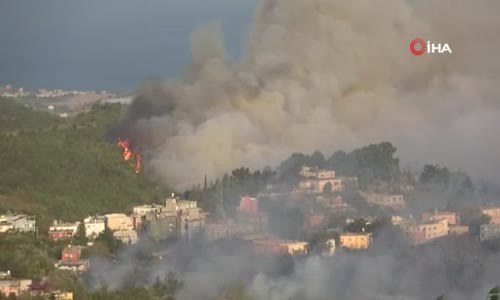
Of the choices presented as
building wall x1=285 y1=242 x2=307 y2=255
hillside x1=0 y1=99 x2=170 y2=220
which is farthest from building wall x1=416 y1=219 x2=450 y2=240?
hillside x1=0 y1=99 x2=170 y2=220

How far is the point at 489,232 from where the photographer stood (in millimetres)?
24359

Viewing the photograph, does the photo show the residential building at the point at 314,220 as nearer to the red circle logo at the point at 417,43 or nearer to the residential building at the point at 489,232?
the residential building at the point at 489,232

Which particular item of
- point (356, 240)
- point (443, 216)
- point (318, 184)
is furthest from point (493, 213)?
point (318, 184)

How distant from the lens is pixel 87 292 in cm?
2209

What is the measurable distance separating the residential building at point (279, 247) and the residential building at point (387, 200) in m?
2.79

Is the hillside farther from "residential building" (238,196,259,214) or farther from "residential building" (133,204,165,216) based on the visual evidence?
"residential building" (238,196,259,214)

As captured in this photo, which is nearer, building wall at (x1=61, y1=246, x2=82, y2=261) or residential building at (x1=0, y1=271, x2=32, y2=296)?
residential building at (x1=0, y1=271, x2=32, y2=296)

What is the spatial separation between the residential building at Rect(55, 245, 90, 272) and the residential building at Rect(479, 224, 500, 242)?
15.4ft

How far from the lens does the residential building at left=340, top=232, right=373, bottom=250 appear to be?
79.3 feet

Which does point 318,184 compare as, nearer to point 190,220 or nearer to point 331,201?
point 331,201

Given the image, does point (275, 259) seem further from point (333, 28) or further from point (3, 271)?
point (333, 28)

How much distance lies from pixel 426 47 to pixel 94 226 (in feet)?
25.6

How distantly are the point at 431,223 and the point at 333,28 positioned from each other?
26.9 feet

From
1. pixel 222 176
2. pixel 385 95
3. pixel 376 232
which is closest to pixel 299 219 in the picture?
pixel 376 232
